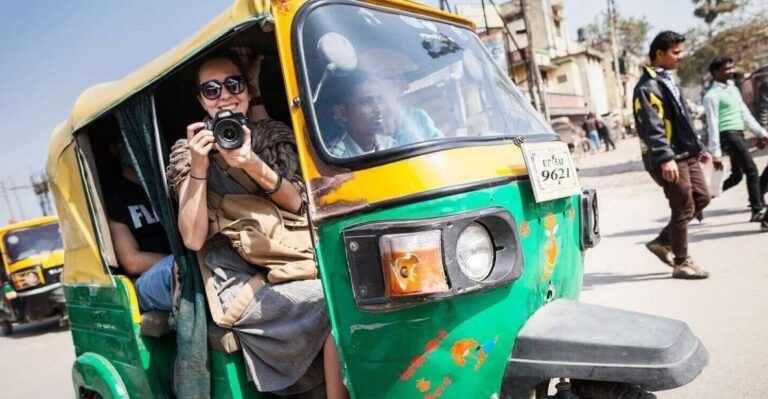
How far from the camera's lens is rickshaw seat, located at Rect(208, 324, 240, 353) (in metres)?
2.48

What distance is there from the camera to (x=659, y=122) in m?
4.62

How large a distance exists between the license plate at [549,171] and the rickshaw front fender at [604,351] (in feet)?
1.52

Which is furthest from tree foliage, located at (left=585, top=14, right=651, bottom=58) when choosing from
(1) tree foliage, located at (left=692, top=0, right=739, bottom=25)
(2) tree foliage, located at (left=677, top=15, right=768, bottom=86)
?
(2) tree foliage, located at (left=677, top=15, right=768, bottom=86)

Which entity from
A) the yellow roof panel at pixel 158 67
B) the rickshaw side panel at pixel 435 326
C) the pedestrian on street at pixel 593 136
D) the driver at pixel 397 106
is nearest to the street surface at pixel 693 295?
the rickshaw side panel at pixel 435 326

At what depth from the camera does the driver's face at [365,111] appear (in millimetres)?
2037

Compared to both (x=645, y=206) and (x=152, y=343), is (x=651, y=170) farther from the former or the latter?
(x=645, y=206)

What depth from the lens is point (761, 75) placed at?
12102mm

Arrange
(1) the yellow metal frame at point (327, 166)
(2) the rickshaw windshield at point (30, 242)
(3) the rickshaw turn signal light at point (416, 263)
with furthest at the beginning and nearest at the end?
(2) the rickshaw windshield at point (30, 242)
(1) the yellow metal frame at point (327, 166)
(3) the rickshaw turn signal light at point (416, 263)

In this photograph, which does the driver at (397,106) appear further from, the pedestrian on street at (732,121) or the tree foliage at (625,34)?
the tree foliage at (625,34)

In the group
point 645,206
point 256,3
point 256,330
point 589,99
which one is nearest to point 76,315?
point 256,330

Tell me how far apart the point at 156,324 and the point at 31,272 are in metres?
9.91

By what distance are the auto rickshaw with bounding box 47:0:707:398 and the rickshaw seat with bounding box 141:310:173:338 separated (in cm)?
28

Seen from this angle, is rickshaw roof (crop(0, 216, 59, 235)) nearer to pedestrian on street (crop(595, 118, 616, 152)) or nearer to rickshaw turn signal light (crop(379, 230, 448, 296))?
rickshaw turn signal light (crop(379, 230, 448, 296))

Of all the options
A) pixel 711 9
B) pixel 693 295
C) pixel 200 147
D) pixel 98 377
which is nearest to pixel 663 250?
pixel 693 295
